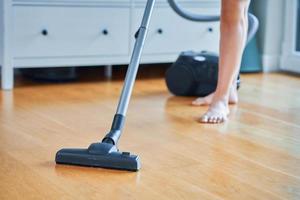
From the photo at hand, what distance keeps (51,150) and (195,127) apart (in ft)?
1.93

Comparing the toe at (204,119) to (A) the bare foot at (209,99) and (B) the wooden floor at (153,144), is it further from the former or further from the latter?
(A) the bare foot at (209,99)

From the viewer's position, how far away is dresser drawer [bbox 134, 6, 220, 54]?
3.13m

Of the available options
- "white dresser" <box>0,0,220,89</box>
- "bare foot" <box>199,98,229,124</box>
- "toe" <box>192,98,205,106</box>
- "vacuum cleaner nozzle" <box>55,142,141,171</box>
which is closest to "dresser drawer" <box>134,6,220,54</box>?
"white dresser" <box>0,0,220,89</box>

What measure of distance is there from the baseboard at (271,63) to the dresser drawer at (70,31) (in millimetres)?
1008

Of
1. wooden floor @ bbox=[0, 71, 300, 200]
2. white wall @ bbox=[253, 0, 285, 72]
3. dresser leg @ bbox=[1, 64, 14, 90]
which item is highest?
white wall @ bbox=[253, 0, 285, 72]

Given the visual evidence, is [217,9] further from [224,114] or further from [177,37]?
[224,114]

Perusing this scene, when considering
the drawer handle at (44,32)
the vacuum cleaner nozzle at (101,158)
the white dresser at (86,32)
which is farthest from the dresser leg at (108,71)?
the vacuum cleaner nozzle at (101,158)

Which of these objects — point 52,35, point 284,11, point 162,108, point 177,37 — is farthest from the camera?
point 284,11

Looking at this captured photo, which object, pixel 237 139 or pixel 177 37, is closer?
pixel 237 139

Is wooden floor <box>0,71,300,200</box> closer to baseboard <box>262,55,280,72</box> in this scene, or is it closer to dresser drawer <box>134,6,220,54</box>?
dresser drawer <box>134,6,220,54</box>

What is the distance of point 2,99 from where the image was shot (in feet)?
8.30

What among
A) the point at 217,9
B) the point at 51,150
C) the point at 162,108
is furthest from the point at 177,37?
the point at 51,150

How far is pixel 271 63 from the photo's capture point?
367cm

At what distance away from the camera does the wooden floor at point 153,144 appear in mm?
1471
